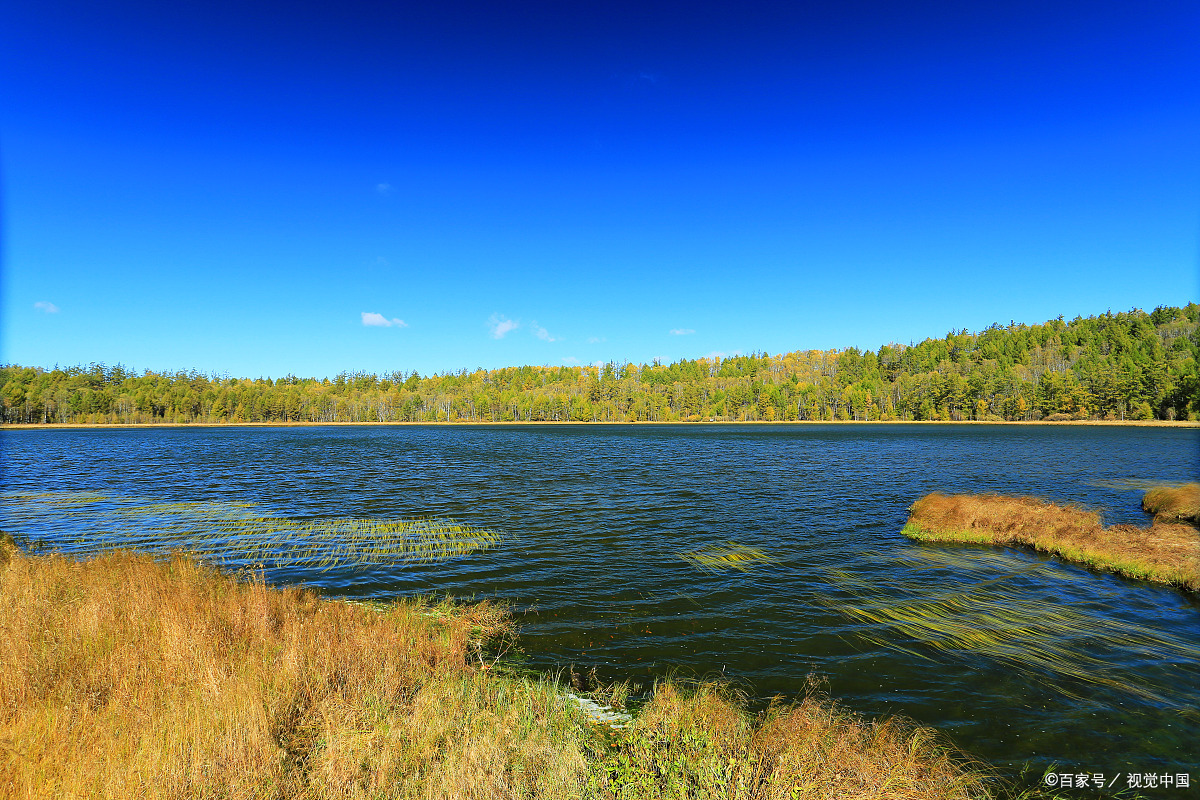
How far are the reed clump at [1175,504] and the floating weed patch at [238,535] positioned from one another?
32.6 m

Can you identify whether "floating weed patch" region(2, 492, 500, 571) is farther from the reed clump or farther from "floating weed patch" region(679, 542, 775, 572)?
the reed clump

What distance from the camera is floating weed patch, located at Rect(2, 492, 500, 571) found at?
21812 millimetres

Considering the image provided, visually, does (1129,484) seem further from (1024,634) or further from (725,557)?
(725,557)

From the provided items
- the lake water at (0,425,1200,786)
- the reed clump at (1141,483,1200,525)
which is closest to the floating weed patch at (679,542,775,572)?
the lake water at (0,425,1200,786)

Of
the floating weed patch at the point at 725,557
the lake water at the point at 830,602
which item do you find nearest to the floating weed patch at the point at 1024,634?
the lake water at the point at 830,602

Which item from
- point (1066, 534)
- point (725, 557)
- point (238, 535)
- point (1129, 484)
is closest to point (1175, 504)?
point (1066, 534)

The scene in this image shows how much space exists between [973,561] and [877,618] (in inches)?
355

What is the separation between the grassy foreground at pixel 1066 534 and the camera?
1905cm

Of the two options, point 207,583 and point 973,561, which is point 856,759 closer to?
point 207,583

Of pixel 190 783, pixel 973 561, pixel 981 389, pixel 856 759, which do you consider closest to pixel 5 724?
pixel 190 783

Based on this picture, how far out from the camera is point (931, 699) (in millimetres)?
11227

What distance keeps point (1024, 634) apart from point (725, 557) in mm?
9952

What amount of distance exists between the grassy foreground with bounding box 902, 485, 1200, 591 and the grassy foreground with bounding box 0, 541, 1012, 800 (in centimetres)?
1635

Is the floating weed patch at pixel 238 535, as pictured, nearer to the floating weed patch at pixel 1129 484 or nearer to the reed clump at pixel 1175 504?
the reed clump at pixel 1175 504
